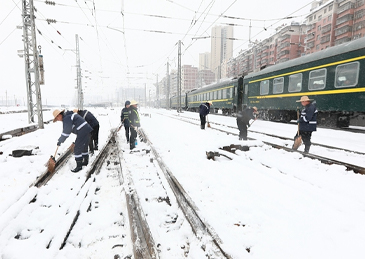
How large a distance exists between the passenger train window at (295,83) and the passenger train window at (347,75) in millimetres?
2095

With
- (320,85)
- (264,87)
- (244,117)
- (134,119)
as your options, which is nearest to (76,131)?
(134,119)

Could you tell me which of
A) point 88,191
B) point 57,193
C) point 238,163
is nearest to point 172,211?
point 88,191

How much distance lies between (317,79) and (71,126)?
1116 cm

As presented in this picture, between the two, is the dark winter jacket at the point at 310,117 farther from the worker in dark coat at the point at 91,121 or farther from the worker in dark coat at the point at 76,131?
the worker in dark coat at the point at 91,121

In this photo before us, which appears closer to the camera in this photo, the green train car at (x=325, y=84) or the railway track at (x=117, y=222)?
the railway track at (x=117, y=222)

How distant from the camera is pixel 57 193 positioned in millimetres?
3938

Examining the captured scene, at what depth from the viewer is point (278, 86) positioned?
529 inches

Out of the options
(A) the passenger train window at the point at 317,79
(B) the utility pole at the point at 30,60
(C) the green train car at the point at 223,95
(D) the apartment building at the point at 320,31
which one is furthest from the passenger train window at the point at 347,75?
(D) the apartment building at the point at 320,31

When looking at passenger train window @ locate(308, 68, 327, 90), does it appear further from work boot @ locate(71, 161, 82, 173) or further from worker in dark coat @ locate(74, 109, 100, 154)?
work boot @ locate(71, 161, 82, 173)

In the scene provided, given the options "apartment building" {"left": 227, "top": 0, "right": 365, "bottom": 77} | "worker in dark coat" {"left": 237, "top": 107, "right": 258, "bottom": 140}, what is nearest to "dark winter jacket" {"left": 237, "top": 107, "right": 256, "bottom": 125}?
"worker in dark coat" {"left": 237, "top": 107, "right": 258, "bottom": 140}

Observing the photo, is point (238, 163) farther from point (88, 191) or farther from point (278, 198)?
point (88, 191)

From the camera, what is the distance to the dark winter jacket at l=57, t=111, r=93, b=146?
5.21m

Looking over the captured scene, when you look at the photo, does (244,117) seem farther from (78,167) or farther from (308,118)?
(78,167)

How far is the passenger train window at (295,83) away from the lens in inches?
458
